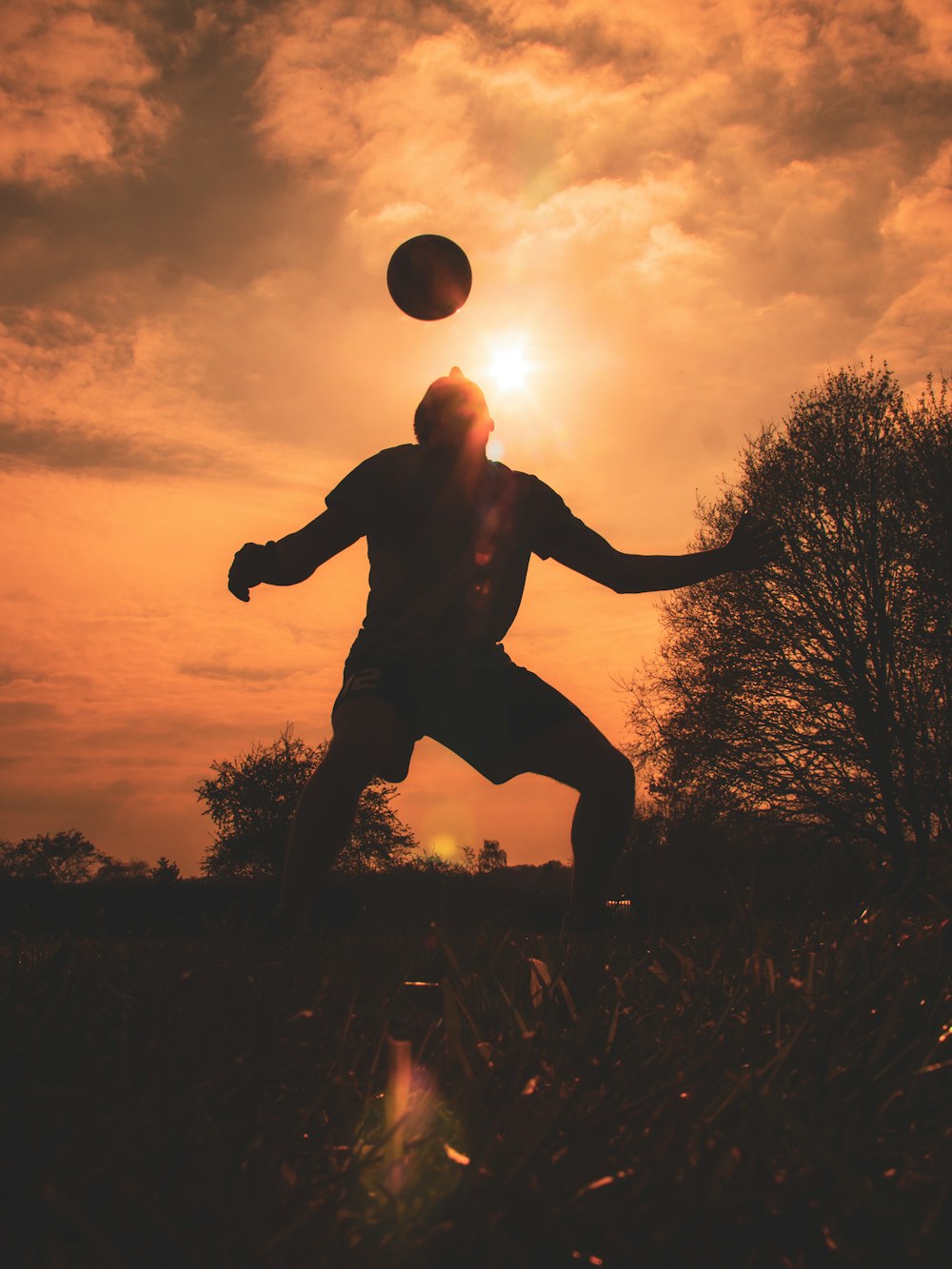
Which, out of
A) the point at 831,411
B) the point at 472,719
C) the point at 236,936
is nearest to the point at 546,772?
the point at 472,719

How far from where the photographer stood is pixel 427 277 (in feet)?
17.6

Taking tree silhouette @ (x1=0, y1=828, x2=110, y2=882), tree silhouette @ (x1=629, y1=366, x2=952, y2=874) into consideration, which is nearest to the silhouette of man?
tree silhouette @ (x1=629, y1=366, x2=952, y2=874)

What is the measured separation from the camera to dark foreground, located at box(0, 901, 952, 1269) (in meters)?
0.89

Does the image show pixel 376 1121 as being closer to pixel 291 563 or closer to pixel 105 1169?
pixel 105 1169

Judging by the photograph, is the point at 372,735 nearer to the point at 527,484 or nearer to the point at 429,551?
the point at 429,551

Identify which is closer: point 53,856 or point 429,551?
point 429,551

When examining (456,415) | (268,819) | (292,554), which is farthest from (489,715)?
(268,819)

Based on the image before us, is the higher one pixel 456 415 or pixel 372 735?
pixel 456 415

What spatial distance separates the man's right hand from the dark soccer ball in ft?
7.82

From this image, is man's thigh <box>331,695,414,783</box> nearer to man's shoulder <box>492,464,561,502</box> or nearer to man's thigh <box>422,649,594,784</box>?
man's thigh <box>422,649,594,784</box>

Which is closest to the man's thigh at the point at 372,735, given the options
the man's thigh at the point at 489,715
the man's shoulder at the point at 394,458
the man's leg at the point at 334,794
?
the man's leg at the point at 334,794

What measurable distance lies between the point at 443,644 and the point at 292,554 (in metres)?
0.79

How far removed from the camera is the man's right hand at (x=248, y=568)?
12.1ft

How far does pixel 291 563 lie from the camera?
4.02 m
